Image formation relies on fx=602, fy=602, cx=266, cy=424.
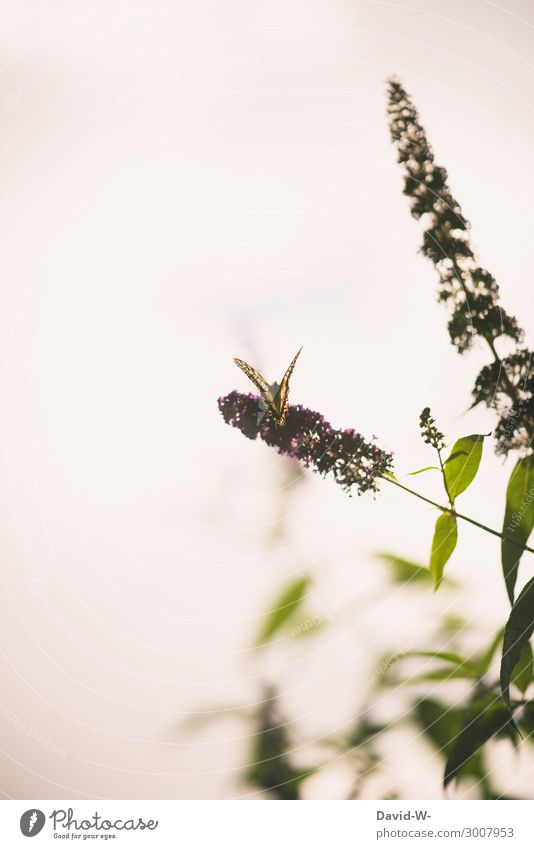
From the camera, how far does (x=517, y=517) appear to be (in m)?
0.66

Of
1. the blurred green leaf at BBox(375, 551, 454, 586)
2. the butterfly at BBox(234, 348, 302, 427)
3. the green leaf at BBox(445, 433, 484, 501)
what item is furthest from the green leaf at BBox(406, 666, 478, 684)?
the butterfly at BBox(234, 348, 302, 427)

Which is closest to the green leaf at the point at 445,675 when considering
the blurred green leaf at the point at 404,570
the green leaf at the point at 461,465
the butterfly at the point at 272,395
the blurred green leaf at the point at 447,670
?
the blurred green leaf at the point at 447,670

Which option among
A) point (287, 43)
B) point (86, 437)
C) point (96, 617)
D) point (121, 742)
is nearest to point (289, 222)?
point (287, 43)

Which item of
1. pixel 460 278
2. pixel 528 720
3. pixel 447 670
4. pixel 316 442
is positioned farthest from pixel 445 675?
pixel 460 278

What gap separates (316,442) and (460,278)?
234 millimetres

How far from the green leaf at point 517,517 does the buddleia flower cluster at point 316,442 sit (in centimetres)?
14

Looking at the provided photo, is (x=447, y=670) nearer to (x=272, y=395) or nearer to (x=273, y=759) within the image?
(x=273, y=759)

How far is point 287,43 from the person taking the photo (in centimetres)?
77

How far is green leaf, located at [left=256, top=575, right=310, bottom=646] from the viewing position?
0.76 metres

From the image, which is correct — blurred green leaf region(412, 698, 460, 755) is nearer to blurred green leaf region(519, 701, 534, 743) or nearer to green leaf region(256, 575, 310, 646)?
blurred green leaf region(519, 701, 534, 743)

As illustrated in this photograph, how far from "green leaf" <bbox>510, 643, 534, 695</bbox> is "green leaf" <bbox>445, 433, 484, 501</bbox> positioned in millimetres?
211

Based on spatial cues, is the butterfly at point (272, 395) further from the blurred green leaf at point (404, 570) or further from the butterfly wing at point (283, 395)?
the blurred green leaf at point (404, 570)

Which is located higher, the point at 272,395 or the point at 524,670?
the point at 272,395

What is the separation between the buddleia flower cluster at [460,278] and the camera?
621 mm
